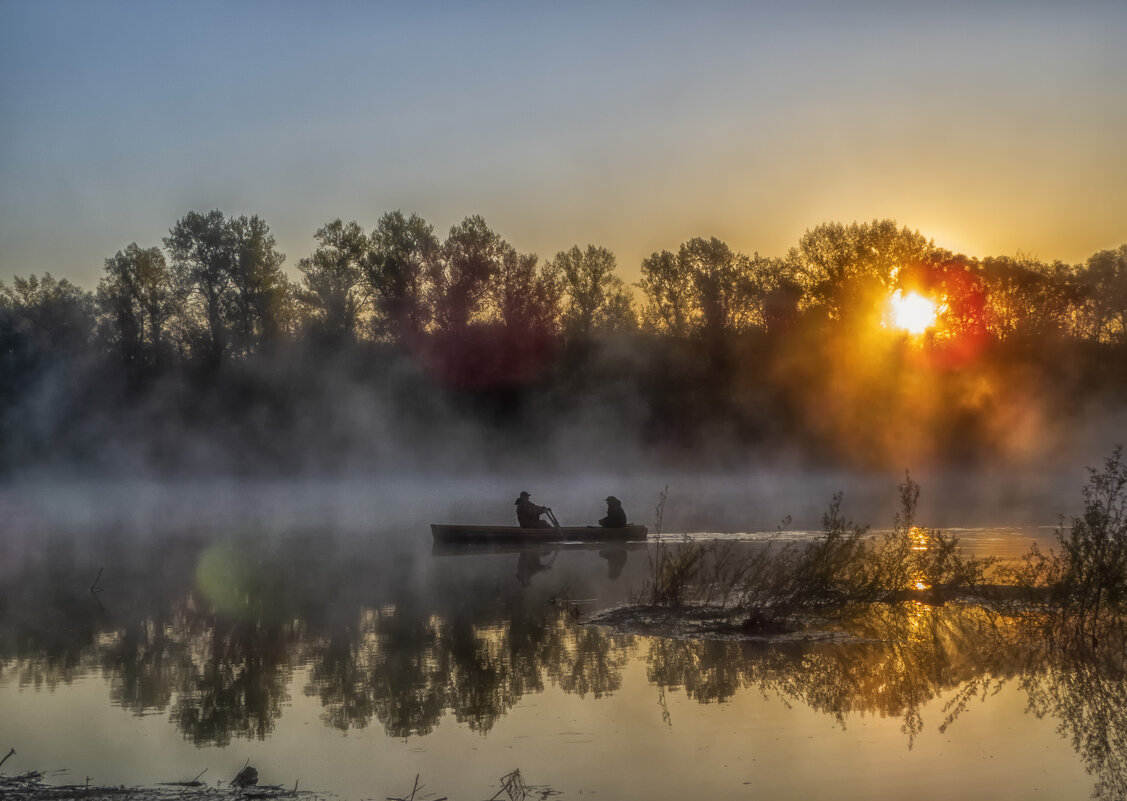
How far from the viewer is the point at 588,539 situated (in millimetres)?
A: 30359

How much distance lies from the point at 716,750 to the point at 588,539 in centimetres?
1987

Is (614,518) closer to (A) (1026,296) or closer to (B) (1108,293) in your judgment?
(A) (1026,296)

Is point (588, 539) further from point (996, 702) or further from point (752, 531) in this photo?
point (996, 702)

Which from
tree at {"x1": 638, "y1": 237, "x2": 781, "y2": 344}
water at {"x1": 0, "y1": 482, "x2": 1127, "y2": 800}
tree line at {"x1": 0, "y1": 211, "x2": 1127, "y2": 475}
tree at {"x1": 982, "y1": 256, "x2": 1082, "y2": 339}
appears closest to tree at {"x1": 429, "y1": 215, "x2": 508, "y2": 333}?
tree line at {"x1": 0, "y1": 211, "x2": 1127, "y2": 475}

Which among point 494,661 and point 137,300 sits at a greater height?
point 137,300

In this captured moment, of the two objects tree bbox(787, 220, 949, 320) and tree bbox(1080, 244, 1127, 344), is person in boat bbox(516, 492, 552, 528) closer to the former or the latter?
tree bbox(787, 220, 949, 320)

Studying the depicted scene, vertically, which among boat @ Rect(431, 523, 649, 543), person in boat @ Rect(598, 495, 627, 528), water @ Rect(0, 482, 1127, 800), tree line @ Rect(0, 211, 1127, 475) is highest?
tree line @ Rect(0, 211, 1127, 475)

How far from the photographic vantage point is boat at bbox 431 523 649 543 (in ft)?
97.5

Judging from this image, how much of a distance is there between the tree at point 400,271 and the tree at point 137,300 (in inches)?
437

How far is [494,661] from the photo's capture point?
581 inches

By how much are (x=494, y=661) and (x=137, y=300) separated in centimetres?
5316

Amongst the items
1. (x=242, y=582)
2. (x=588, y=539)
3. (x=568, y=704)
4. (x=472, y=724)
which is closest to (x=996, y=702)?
(x=568, y=704)

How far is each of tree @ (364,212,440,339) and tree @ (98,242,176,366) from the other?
1111 centimetres

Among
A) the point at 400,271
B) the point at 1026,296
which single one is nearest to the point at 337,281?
the point at 400,271
